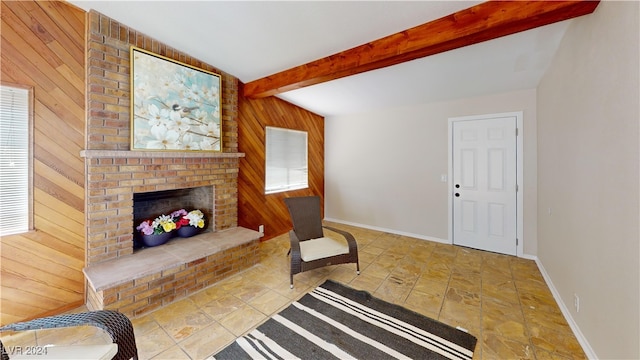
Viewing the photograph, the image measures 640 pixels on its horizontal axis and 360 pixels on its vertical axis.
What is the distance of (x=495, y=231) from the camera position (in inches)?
141

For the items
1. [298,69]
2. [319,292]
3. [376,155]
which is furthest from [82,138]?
[376,155]

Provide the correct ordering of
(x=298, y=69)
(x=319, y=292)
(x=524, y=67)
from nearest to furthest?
(x=319, y=292)
(x=524, y=67)
(x=298, y=69)

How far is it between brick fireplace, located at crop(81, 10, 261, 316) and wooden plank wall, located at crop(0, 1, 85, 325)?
0.37 ft

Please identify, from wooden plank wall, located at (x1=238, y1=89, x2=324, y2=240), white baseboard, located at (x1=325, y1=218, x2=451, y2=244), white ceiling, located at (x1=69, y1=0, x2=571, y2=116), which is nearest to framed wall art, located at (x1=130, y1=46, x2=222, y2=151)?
white ceiling, located at (x1=69, y1=0, x2=571, y2=116)

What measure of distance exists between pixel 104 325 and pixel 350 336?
1667 millimetres

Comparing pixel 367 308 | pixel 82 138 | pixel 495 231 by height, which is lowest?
pixel 367 308

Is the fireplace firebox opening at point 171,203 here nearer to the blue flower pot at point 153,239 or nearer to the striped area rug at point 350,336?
the blue flower pot at point 153,239

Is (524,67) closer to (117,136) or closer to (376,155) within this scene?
(376,155)

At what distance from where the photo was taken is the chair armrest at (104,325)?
4.28 feet

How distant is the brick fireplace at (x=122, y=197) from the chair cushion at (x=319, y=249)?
0.89 m

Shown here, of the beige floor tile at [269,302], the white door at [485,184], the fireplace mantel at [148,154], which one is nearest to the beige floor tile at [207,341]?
the beige floor tile at [269,302]

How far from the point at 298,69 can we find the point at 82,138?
7.74ft

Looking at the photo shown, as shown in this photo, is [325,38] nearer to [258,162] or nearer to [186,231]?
[258,162]

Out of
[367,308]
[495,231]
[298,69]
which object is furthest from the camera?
[495,231]
